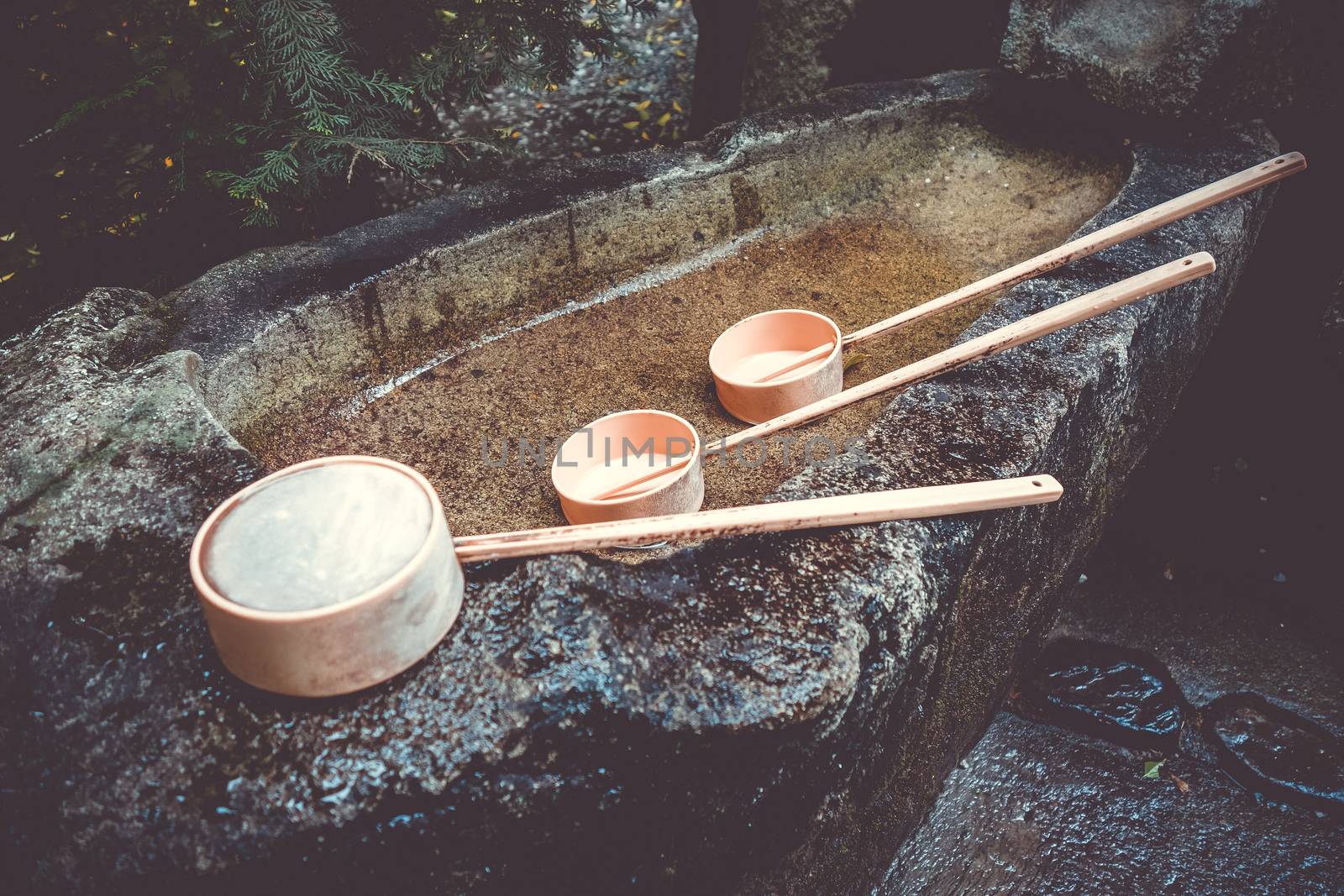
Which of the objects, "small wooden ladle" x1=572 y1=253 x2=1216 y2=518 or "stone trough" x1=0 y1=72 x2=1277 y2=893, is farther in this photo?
"small wooden ladle" x1=572 y1=253 x2=1216 y2=518

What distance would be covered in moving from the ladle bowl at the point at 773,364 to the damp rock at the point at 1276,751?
1571mm

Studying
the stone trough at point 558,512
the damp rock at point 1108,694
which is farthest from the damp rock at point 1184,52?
the damp rock at point 1108,694

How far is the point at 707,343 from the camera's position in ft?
9.24

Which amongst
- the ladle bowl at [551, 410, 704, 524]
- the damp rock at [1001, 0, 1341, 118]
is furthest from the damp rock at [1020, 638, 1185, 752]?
the damp rock at [1001, 0, 1341, 118]

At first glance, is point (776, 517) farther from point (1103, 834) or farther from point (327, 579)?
point (1103, 834)

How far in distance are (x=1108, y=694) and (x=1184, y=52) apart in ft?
6.77

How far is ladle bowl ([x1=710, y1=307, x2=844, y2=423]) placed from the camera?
7.67 ft

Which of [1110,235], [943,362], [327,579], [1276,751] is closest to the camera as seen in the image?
[327,579]

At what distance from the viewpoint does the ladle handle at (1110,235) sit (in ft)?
7.80

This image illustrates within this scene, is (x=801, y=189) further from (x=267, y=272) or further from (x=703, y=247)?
(x=267, y=272)

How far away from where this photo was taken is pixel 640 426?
7.59 feet

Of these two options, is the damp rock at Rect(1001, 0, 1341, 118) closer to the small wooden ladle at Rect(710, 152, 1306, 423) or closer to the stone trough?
the stone trough

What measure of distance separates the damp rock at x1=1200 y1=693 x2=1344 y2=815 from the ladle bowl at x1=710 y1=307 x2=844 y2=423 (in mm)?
1571

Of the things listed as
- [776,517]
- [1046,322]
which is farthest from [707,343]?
[776,517]
